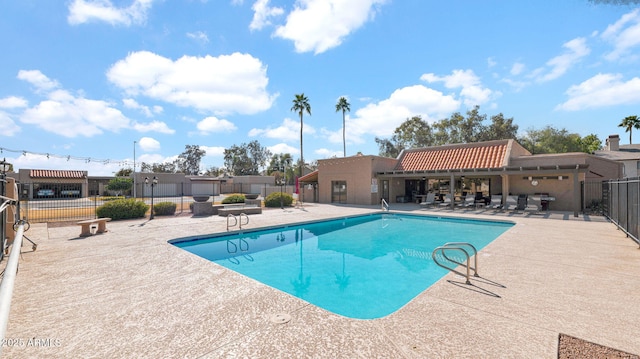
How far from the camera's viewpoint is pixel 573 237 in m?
8.98

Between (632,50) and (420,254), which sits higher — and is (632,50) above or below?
above

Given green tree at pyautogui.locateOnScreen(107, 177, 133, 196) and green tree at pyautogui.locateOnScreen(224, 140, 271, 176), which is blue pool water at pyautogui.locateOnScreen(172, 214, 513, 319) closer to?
green tree at pyautogui.locateOnScreen(107, 177, 133, 196)

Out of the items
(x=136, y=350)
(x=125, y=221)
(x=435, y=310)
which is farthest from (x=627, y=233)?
(x=125, y=221)

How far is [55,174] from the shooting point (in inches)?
1389

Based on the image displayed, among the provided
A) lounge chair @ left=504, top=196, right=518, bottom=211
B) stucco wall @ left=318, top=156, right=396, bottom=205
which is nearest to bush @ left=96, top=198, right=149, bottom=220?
stucco wall @ left=318, top=156, right=396, bottom=205

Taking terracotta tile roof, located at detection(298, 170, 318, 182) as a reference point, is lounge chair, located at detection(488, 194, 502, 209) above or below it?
below

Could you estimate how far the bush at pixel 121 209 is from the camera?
13.4 metres

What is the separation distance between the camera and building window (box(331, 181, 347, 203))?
2333 cm

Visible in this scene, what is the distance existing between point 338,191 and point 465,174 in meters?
9.84

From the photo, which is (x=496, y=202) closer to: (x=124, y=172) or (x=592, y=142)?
(x=592, y=142)

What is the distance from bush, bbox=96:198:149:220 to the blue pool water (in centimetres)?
655

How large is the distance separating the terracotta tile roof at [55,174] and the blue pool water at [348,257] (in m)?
38.3

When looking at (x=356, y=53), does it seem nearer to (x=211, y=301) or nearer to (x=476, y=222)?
(x=476, y=222)

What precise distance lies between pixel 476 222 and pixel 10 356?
1555 centimetres
